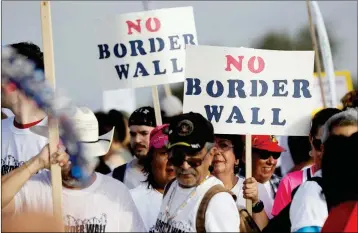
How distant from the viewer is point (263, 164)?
21.0 ft

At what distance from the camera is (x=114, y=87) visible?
7.48m

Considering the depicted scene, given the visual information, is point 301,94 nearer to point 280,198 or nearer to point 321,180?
point 280,198

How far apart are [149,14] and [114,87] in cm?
69

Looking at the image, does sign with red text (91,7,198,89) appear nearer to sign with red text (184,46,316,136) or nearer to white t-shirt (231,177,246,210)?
sign with red text (184,46,316,136)

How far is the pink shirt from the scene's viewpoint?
552cm

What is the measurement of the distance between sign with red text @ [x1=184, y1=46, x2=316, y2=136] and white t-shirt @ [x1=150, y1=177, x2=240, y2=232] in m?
1.17

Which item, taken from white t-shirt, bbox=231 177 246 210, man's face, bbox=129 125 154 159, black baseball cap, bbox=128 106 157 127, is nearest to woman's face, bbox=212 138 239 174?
white t-shirt, bbox=231 177 246 210

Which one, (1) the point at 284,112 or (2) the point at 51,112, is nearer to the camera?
(2) the point at 51,112

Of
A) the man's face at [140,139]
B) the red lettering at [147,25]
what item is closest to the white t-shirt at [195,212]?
the man's face at [140,139]

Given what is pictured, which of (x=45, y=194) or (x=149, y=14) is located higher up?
(x=149, y=14)

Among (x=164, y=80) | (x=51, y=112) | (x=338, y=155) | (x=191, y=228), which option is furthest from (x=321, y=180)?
(x=164, y=80)

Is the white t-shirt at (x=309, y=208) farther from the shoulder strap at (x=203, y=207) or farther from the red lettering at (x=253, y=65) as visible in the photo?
the red lettering at (x=253, y=65)

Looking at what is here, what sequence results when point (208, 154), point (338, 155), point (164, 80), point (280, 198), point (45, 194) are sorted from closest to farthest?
point (338, 155) → point (208, 154) → point (45, 194) → point (280, 198) → point (164, 80)

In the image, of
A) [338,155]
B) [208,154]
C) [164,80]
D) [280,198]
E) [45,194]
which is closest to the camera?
[338,155]
